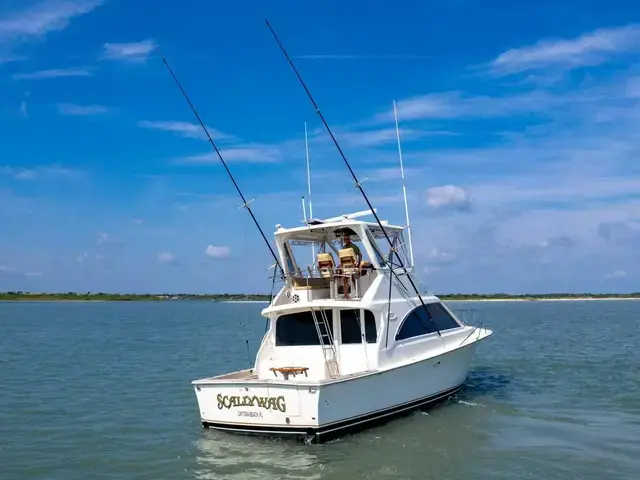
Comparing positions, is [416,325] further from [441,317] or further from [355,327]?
[355,327]

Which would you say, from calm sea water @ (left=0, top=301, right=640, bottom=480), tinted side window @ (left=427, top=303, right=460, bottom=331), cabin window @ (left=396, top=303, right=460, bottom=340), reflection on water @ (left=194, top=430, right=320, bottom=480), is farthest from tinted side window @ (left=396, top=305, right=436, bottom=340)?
reflection on water @ (left=194, top=430, right=320, bottom=480)

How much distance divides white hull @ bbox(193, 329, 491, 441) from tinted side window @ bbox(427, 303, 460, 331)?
214 cm

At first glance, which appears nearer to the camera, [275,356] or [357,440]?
[357,440]

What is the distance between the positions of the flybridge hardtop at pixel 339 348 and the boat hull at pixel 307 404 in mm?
20

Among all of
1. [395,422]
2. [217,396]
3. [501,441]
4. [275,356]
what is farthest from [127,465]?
[501,441]

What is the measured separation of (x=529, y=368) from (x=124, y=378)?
13.2m

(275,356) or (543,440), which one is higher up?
(275,356)

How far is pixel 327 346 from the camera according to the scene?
13.4 meters

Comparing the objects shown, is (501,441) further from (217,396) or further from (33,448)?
(33,448)

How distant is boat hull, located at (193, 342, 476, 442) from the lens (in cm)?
1142

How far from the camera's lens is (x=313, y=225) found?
1397 cm

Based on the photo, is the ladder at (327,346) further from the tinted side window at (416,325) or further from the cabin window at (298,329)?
the tinted side window at (416,325)

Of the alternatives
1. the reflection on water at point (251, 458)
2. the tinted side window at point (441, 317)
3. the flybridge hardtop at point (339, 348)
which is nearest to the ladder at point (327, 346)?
the flybridge hardtop at point (339, 348)

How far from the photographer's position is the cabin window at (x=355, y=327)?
13.3 meters
